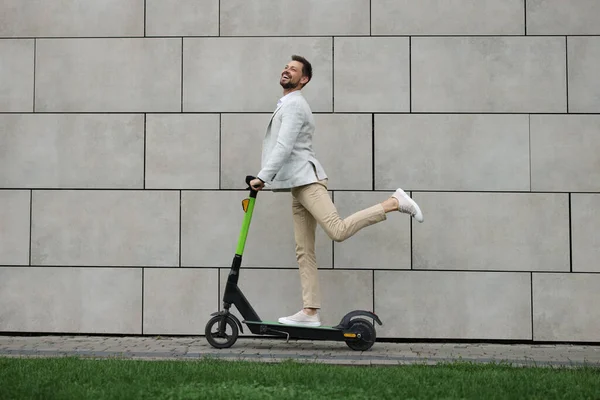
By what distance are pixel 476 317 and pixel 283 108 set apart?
104 inches

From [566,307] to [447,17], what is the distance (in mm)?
2886

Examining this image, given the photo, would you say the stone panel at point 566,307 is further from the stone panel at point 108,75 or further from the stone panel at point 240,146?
the stone panel at point 108,75

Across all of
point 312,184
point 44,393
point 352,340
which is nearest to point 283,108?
point 312,184

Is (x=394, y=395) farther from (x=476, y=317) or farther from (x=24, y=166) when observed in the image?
(x=24, y=166)

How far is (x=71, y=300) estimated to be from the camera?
818cm

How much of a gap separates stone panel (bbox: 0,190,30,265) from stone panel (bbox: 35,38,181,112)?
0.91m

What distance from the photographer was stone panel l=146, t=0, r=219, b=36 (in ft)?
26.9

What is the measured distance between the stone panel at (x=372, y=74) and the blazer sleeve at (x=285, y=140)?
1035 millimetres

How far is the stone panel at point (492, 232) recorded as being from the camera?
7949 millimetres

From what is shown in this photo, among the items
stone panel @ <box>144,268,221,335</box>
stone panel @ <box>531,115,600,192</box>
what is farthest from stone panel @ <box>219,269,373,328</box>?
stone panel @ <box>531,115,600,192</box>

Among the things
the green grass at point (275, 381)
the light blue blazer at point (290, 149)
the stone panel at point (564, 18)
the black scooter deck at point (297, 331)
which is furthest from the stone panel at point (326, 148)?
the green grass at point (275, 381)

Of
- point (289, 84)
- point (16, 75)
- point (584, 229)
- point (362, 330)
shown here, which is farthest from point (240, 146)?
point (584, 229)

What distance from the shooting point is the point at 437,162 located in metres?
8.05

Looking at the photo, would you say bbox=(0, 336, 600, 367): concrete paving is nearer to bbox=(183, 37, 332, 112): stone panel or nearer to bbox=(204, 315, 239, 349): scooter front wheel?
bbox=(204, 315, 239, 349): scooter front wheel
